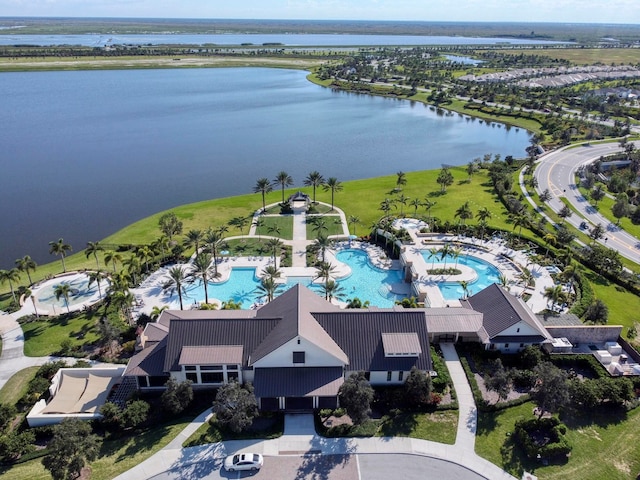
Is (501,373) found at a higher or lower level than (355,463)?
higher

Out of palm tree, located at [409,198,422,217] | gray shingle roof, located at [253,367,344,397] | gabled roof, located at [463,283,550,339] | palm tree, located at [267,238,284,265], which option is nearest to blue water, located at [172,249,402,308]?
palm tree, located at [267,238,284,265]

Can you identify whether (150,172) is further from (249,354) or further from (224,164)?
(249,354)

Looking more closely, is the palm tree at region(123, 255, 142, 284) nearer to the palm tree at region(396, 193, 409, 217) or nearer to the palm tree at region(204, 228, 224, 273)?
the palm tree at region(204, 228, 224, 273)

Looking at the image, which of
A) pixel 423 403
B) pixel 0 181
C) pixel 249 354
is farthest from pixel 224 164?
pixel 423 403

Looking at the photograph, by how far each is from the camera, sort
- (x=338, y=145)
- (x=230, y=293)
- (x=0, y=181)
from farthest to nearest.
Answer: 1. (x=338, y=145)
2. (x=0, y=181)
3. (x=230, y=293)

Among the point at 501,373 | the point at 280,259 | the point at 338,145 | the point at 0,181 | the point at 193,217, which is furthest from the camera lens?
the point at 338,145

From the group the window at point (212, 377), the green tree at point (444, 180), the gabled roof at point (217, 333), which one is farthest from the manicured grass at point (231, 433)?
the green tree at point (444, 180)

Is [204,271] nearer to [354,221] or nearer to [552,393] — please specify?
[354,221]
